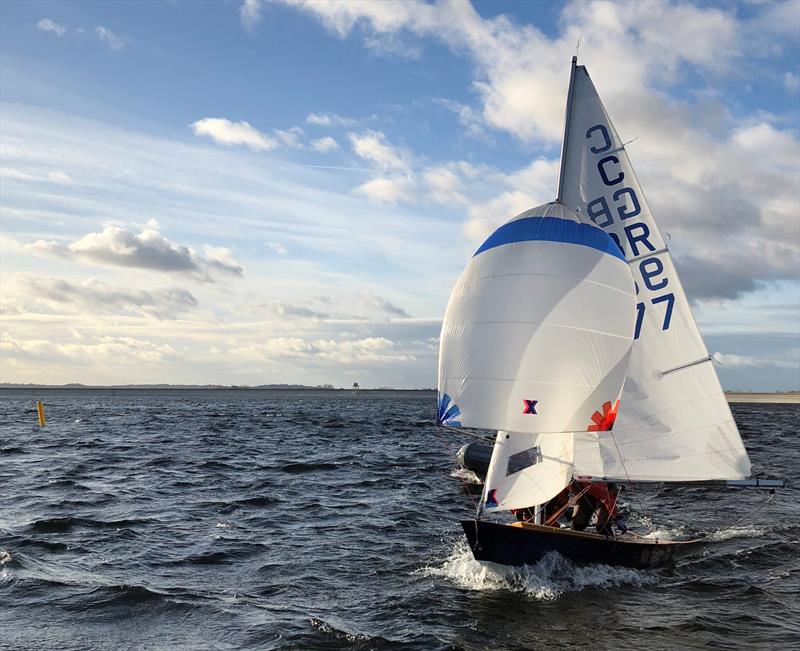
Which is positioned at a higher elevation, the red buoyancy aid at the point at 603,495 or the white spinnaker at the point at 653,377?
the white spinnaker at the point at 653,377

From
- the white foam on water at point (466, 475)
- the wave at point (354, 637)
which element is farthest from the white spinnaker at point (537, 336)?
the white foam on water at point (466, 475)

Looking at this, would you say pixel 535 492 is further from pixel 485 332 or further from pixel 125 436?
pixel 125 436

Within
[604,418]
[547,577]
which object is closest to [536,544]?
[547,577]

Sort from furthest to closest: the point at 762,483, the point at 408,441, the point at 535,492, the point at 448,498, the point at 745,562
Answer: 1. the point at 408,441
2. the point at 448,498
3. the point at 745,562
4. the point at 762,483
5. the point at 535,492

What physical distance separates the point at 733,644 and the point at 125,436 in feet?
158

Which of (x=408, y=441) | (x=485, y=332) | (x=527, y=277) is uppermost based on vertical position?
(x=527, y=277)

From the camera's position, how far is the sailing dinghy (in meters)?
12.8

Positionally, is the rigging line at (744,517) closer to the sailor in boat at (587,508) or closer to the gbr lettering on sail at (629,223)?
the sailor in boat at (587,508)

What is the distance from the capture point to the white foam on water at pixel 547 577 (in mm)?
13805

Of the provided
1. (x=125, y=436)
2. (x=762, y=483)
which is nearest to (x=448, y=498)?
(x=762, y=483)

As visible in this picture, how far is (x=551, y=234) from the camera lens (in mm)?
13320

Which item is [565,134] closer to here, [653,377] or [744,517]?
[653,377]

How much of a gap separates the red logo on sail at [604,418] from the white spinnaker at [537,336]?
0.13 metres

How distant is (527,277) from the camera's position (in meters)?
13.0
